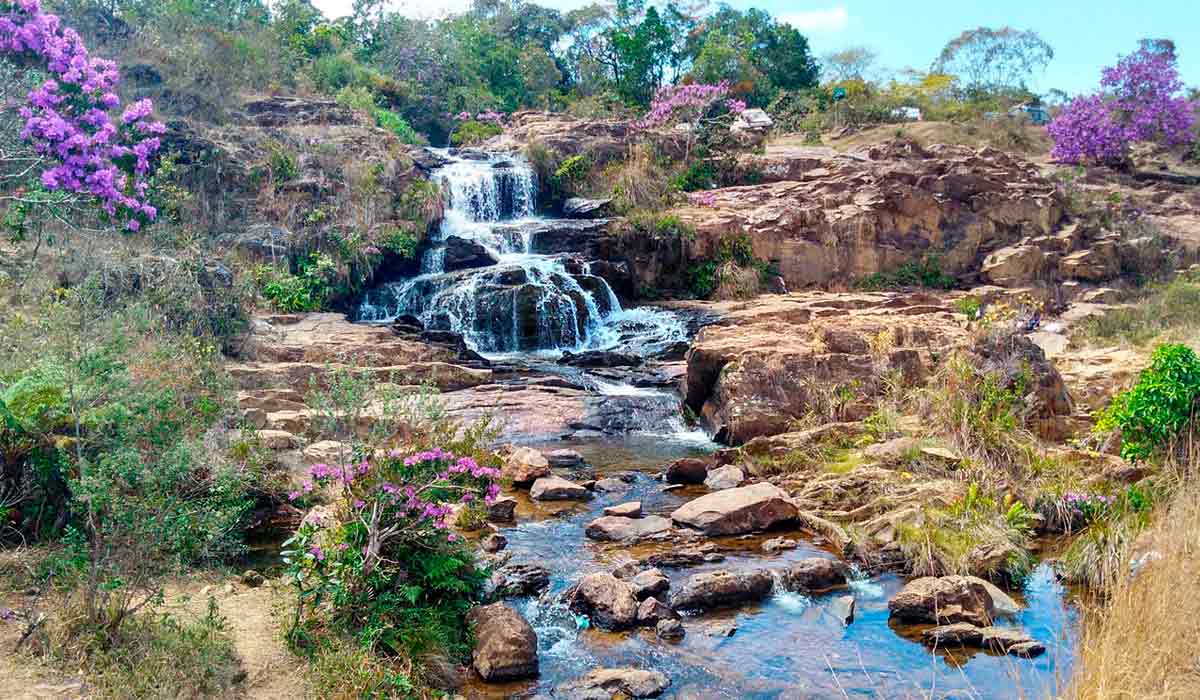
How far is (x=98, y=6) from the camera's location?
61.7 feet

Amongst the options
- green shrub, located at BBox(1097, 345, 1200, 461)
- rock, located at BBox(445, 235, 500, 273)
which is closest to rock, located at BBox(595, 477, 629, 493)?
green shrub, located at BBox(1097, 345, 1200, 461)

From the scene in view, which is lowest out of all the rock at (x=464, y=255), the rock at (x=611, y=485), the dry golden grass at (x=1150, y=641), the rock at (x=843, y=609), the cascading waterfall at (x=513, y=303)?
the rock at (x=843, y=609)

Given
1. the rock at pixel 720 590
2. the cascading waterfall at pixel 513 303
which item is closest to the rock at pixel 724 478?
the rock at pixel 720 590

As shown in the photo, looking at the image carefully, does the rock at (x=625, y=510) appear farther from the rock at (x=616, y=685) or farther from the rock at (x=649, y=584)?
the rock at (x=616, y=685)

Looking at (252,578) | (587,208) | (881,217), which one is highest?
(587,208)

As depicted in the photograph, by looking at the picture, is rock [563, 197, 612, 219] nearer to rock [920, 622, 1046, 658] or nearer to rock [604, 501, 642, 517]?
rock [604, 501, 642, 517]

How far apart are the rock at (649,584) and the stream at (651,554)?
0.61 ft

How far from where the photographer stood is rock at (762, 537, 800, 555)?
284 inches

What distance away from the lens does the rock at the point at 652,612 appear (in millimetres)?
5773

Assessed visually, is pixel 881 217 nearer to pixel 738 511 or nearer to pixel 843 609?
pixel 738 511

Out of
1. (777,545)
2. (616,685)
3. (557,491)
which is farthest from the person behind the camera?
(557,491)

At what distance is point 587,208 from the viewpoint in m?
20.2

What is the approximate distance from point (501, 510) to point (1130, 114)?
2434 centimetres

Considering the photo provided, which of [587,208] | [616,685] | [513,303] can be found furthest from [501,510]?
[587,208]
